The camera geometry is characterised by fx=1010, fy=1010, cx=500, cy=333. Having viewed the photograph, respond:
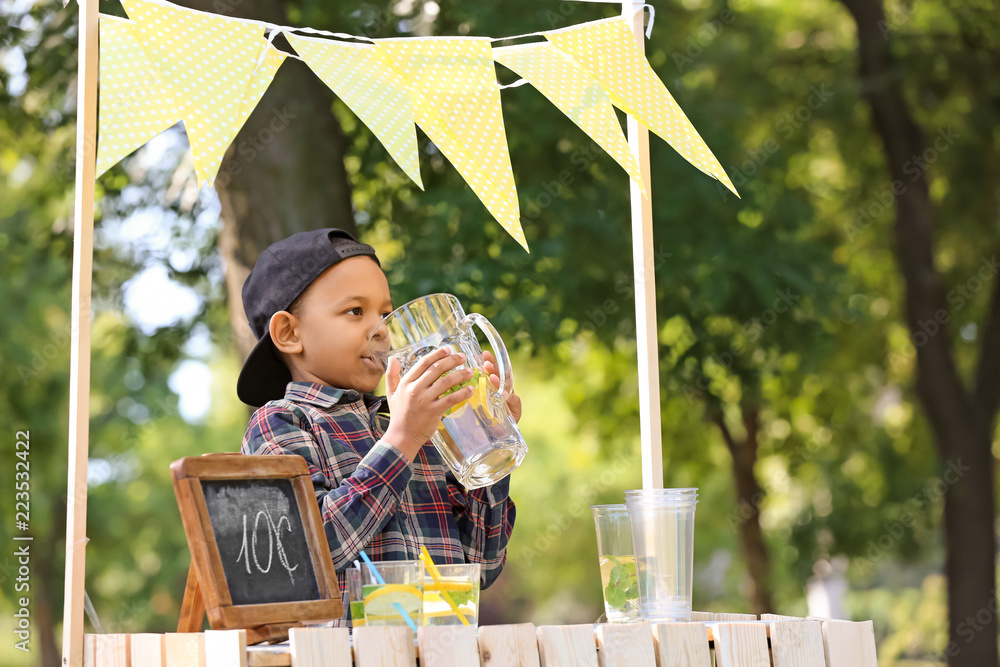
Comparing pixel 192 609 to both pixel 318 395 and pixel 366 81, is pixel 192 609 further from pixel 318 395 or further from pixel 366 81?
pixel 366 81

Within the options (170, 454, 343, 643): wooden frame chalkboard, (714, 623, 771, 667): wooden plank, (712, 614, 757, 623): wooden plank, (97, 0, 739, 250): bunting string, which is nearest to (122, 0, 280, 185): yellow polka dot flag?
(97, 0, 739, 250): bunting string

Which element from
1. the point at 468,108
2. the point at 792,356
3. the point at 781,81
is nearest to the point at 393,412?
the point at 468,108

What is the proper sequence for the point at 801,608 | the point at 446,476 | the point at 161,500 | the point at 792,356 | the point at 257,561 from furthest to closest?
1. the point at 801,608
2. the point at 161,500
3. the point at 792,356
4. the point at 446,476
5. the point at 257,561

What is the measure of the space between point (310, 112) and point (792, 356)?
321cm

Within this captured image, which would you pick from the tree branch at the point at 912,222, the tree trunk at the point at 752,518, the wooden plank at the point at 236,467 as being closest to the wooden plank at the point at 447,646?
the wooden plank at the point at 236,467

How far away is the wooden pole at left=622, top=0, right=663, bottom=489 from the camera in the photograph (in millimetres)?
2033

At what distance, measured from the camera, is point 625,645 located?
4.96 feet

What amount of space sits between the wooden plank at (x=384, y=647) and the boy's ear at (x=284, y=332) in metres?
0.81

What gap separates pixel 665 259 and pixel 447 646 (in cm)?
379

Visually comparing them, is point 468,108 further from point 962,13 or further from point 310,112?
point 962,13

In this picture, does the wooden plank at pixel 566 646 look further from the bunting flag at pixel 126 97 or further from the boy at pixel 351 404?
the bunting flag at pixel 126 97

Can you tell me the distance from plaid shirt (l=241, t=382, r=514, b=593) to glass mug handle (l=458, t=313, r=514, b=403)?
0.22 meters

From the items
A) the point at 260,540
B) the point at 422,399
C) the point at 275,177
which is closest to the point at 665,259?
the point at 275,177

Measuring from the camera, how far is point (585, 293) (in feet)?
16.3
